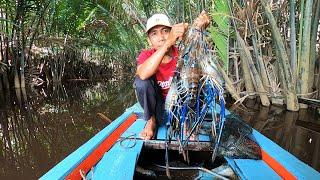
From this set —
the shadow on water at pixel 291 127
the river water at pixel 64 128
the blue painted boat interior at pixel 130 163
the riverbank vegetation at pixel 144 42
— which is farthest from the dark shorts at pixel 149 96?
the shadow on water at pixel 291 127

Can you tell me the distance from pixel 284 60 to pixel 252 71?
0.74 meters

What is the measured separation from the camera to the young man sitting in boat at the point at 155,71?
2.24m

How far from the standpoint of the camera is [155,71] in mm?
2293

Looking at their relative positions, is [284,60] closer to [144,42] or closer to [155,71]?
[155,71]

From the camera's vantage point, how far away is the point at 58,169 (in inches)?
73.0

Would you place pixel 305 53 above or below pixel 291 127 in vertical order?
above

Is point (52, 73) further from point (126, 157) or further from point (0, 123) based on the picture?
point (126, 157)

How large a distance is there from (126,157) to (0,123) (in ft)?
12.4

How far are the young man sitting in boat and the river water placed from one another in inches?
46.2

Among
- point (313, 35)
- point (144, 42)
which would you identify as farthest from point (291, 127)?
point (144, 42)

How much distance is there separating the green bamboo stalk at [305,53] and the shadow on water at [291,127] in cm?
42

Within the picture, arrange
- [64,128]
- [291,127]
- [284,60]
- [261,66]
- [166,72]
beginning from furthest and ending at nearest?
[261,66] → [284,60] → [64,128] → [291,127] → [166,72]

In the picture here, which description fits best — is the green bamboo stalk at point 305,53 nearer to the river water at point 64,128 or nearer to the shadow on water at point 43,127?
the river water at point 64,128

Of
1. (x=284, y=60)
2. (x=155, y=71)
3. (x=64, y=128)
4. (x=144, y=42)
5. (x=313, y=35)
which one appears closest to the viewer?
(x=155, y=71)
